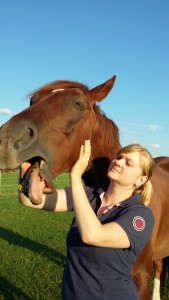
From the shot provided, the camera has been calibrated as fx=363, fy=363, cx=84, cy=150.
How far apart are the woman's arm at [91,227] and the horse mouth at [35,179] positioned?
26cm

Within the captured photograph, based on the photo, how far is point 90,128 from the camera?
2975 millimetres

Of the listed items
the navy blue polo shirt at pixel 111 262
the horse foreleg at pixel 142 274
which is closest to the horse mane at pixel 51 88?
the navy blue polo shirt at pixel 111 262

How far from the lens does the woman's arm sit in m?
2.05

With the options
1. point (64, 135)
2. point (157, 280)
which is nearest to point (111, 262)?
point (64, 135)

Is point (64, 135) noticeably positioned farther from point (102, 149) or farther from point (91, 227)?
point (91, 227)

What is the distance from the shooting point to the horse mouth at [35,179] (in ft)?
7.58

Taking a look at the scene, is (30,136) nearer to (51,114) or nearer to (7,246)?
(51,114)

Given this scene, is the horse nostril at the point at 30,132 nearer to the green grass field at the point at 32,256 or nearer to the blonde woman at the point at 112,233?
the blonde woman at the point at 112,233

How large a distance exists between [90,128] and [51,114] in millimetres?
495

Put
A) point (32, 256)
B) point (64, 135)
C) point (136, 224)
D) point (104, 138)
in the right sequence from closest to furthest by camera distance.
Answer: point (136, 224)
point (64, 135)
point (104, 138)
point (32, 256)

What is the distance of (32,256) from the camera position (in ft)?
25.0

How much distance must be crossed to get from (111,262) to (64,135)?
0.95 metres

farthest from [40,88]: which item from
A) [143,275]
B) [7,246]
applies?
[7,246]

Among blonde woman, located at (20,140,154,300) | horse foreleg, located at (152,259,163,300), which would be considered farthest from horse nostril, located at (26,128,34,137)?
horse foreleg, located at (152,259,163,300)
